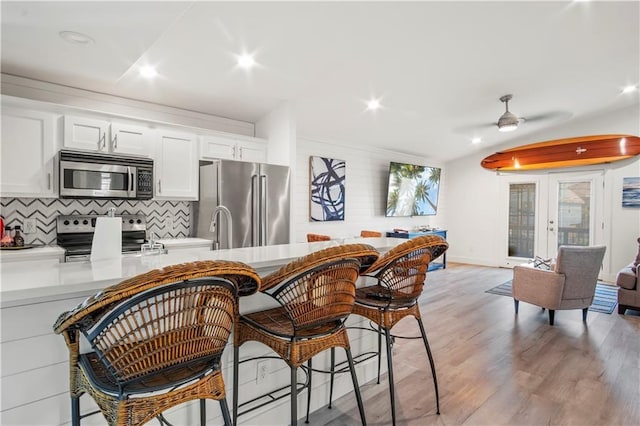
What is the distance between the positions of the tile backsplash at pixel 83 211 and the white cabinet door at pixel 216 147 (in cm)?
68

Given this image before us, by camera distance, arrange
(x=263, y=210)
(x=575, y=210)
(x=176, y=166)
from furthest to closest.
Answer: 1. (x=575, y=210)
2. (x=263, y=210)
3. (x=176, y=166)

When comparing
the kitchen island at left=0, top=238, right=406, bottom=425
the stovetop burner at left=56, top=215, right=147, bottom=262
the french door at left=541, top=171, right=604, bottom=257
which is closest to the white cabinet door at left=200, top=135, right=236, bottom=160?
the stovetop burner at left=56, top=215, right=147, bottom=262

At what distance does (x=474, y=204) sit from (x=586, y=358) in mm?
5551

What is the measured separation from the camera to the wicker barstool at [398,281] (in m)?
1.91

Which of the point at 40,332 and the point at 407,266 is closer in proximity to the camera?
the point at 40,332

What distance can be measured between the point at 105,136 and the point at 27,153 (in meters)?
0.63

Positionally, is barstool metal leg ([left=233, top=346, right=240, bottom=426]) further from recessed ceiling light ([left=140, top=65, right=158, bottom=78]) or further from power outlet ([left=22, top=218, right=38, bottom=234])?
recessed ceiling light ([left=140, top=65, right=158, bottom=78])

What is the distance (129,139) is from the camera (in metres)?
3.54

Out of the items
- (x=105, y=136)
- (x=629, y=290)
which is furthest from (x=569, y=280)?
(x=105, y=136)

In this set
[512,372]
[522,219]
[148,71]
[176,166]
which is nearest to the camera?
[512,372]

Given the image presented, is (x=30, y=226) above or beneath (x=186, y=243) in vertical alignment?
above

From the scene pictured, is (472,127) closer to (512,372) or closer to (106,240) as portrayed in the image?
(512,372)

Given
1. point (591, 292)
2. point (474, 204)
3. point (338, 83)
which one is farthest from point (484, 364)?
point (474, 204)

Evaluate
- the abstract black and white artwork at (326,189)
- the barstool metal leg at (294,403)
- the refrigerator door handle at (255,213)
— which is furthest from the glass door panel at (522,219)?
the barstool metal leg at (294,403)
